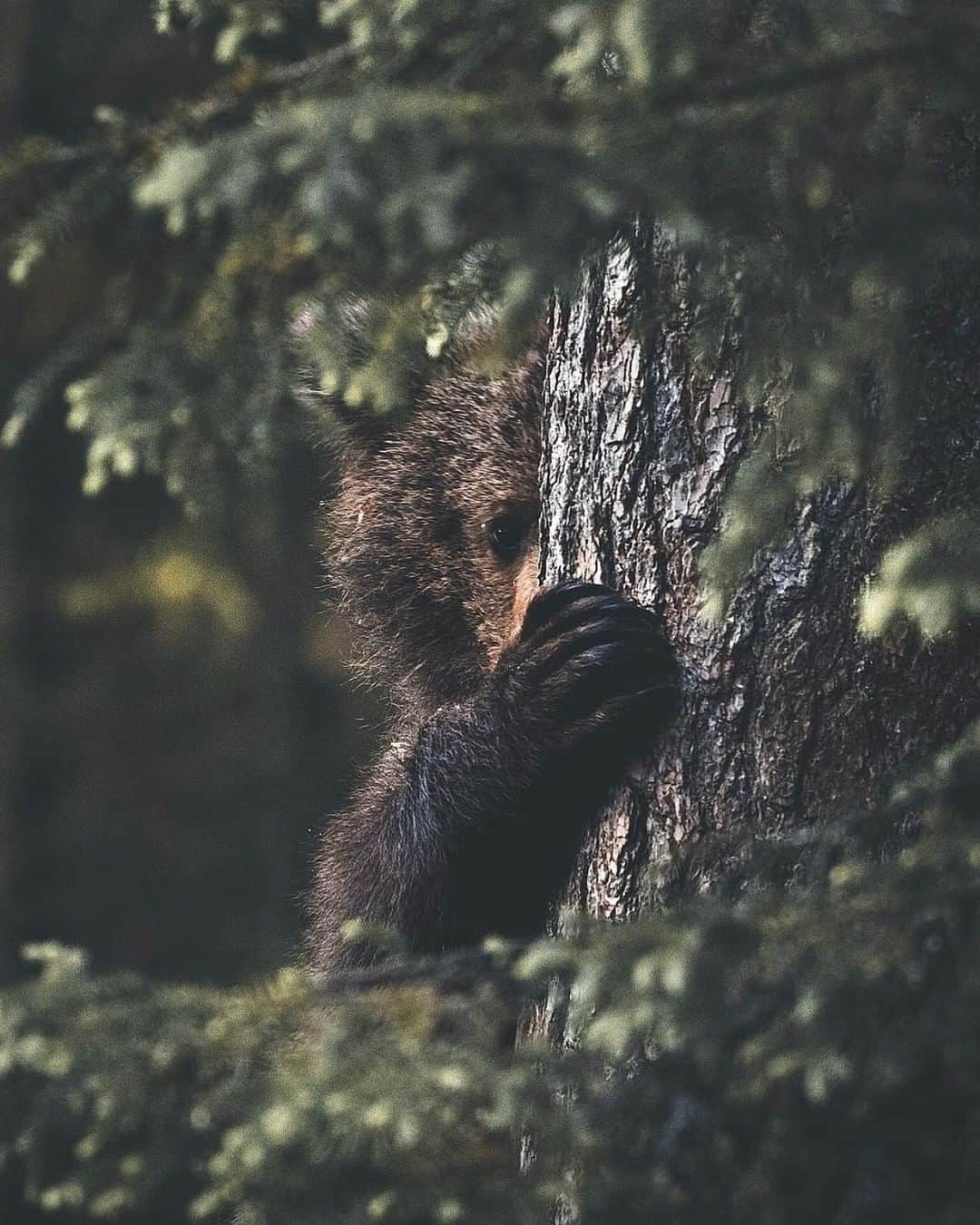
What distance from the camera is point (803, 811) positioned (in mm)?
2398

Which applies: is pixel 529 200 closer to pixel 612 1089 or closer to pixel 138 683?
pixel 612 1089

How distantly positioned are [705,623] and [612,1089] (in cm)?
82

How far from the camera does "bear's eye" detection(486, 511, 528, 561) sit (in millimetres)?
3896

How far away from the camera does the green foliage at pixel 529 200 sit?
153 cm

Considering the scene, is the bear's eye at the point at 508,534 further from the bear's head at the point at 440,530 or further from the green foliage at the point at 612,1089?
the green foliage at the point at 612,1089

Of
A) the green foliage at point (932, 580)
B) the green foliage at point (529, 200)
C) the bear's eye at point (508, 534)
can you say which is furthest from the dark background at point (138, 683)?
the green foliage at point (932, 580)

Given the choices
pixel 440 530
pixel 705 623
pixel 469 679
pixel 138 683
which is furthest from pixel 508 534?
pixel 138 683

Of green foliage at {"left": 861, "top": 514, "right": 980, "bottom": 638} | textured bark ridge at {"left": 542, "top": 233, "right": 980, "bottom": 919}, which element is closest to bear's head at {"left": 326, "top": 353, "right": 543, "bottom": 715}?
textured bark ridge at {"left": 542, "top": 233, "right": 980, "bottom": 919}

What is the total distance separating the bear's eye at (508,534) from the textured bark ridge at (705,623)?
1.04 meters

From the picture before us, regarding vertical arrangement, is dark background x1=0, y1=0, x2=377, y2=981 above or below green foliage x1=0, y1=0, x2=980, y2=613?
above

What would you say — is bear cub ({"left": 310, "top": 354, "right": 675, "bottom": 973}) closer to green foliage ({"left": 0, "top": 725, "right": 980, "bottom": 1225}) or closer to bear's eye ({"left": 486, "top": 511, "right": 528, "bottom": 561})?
bear's eye ({"left": 486, "top": 511, "right": 528, "bottom": 561})

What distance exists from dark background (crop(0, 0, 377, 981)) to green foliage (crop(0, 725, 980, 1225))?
25.1 feet

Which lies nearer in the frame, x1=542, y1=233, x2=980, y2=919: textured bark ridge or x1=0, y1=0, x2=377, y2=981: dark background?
x1=542, y1=233, x2=980, y2=919: textured bark ridge

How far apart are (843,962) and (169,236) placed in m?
Result: 1.33
